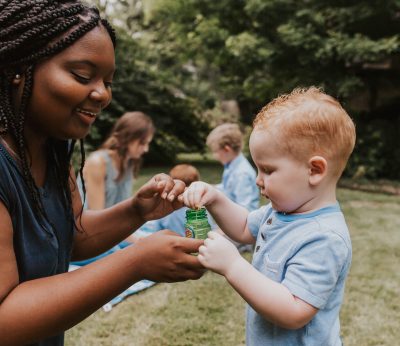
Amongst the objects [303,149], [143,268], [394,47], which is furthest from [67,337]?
[394,47]

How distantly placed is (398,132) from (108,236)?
11.0 meters

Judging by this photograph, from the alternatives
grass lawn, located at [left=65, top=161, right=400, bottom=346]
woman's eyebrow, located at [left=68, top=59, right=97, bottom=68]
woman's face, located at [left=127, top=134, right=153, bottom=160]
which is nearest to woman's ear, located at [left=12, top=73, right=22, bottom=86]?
woman's eyebrow, located at [left=68, top=59, right=97, bottom=68]

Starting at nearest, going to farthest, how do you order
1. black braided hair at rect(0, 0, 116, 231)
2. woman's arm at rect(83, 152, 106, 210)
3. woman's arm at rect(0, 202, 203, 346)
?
woman's arm at rect(0, 202, 203, 346)
black braided hair at rect(0, 0, 116, 231)
woman's arm at rect(83, 152, 106, 210)

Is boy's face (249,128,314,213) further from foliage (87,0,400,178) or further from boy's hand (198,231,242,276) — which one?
foliage (87,0,400,178)

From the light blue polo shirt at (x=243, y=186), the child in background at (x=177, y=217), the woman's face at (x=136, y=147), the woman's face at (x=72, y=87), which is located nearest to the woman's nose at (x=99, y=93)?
the woman's face at (x=72, y=87)

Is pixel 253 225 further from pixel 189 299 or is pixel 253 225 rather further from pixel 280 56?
pixel 280 56

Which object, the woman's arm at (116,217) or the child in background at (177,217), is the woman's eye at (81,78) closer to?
the woman's arm at (116,217)

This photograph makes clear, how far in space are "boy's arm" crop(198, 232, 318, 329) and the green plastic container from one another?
0.12 m

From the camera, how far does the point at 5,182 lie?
5.08ft

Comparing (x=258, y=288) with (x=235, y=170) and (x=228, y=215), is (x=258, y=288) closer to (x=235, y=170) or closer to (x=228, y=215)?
(x=228, y=215)

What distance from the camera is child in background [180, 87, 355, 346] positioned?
5.39 ft

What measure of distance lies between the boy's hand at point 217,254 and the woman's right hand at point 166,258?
0.04m

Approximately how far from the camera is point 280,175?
1.76 meters

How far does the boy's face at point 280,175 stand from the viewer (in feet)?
5.73
